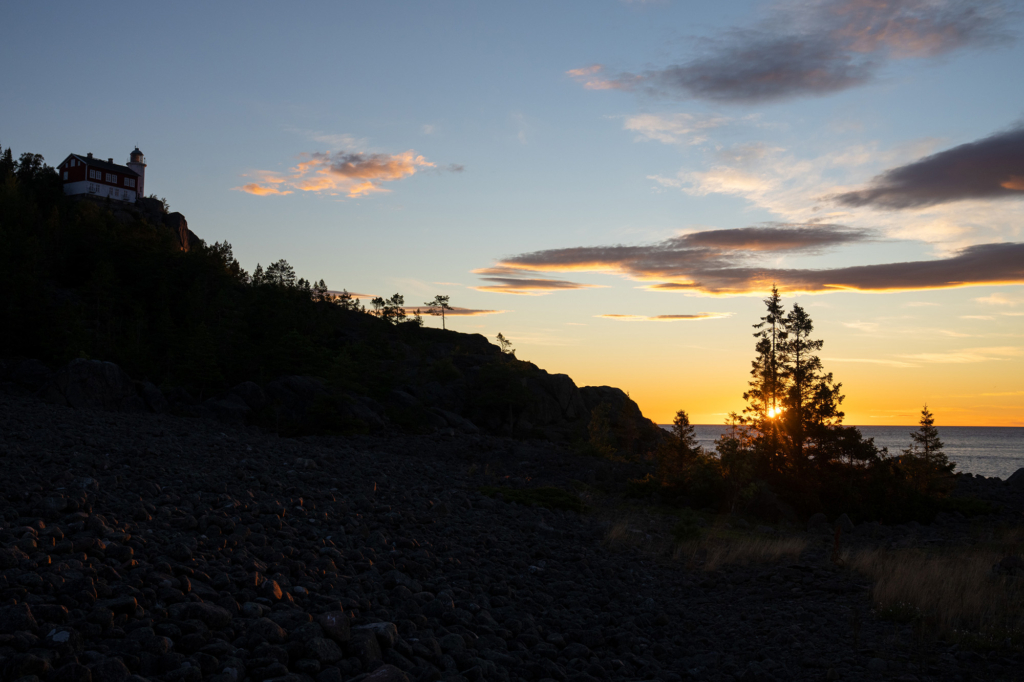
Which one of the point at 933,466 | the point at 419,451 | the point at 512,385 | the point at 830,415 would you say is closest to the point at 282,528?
the point at 419,451

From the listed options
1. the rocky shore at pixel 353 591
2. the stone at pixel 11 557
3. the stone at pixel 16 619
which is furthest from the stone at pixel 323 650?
the stone at pixel 11 557

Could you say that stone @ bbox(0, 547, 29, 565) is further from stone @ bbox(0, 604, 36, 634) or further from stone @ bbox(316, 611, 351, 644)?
stone @ bbox(316, 611, 351, 644)

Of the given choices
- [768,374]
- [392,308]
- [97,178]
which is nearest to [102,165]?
[97,178]

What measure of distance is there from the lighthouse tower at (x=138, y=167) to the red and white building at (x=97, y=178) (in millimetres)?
1130

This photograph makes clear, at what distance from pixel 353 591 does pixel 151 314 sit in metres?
47.8

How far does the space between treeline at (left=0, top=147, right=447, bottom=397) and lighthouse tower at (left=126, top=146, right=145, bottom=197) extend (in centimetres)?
1972

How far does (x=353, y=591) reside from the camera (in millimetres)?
6992

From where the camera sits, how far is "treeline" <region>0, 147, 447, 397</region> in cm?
3719

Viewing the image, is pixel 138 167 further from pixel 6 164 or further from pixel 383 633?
pixel 383 633


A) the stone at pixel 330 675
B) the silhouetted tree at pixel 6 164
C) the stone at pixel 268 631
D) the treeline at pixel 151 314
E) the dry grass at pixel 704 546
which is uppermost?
the silhouetted tree at pixel 6 164

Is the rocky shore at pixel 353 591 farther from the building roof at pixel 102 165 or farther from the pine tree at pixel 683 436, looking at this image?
the building roof at pixel 102 165

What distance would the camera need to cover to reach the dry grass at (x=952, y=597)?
810cm

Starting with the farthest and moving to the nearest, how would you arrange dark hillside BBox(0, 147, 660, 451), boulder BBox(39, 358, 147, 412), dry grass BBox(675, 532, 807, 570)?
dark hillside BBox(0, 147, 660, 451) → boulder BBox(39, 358, 147, 412) → dry grass BBox(675, 532, 807, 570)

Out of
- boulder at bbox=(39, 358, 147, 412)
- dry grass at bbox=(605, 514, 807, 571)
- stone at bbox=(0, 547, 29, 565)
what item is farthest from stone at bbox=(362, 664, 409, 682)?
boulder at bbox=(39, 358, 147, 412)
